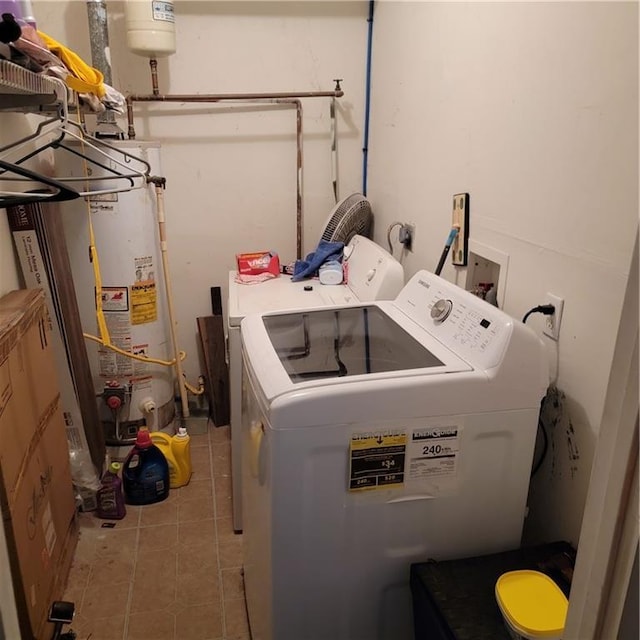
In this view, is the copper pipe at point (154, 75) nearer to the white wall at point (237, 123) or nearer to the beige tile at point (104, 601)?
the white wall at point (237, 123)

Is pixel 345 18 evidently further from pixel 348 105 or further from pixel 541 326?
pixel 541 326

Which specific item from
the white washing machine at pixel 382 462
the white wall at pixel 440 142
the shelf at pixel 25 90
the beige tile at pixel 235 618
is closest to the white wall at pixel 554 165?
the white wall at pixel 440 142

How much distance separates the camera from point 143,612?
1872mm

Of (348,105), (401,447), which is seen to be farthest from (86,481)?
(348,105)

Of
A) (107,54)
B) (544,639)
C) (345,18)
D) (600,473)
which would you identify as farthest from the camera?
(345,18)

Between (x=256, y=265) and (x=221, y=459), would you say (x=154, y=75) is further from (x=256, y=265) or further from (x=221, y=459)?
(x=221, y=459)

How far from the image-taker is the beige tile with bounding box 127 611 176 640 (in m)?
1.78

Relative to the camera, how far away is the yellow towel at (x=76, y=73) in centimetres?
168

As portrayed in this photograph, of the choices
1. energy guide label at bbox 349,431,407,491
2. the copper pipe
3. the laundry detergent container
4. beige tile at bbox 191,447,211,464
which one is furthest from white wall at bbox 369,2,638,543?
beige tile at bbox 191,447,211,464

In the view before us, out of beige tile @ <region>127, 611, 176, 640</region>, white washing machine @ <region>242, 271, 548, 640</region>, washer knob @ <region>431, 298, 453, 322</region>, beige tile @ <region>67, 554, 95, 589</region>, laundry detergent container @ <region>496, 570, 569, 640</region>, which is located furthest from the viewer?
beige tile @ <region>67, 554, 95, 589</region>

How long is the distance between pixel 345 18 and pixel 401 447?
246cm

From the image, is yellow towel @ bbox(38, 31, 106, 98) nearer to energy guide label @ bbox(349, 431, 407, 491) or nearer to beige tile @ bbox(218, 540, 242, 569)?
energy guide label @ bbox(349, 431, 407, 491)

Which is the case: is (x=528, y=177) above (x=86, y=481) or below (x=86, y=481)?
above

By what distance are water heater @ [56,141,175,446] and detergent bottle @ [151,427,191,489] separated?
25 cm
